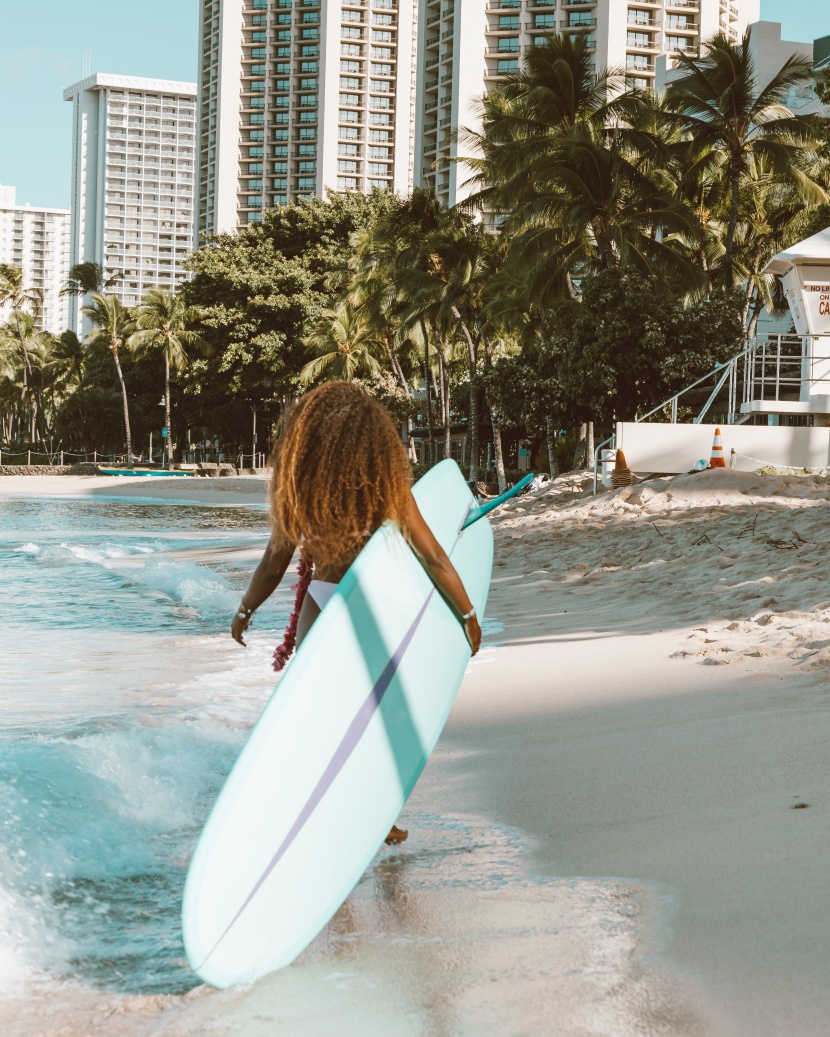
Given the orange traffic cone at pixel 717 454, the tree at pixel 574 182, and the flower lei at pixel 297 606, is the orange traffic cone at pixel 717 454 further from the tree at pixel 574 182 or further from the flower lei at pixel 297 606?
the tree at pixel 574 182

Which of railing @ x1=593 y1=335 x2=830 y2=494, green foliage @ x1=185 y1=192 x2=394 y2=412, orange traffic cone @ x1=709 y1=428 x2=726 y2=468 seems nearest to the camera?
orange traffic cone @ x1=709 y1=428 x2=726 y2=468

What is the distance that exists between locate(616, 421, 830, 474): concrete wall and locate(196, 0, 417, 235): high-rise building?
95.9 meters

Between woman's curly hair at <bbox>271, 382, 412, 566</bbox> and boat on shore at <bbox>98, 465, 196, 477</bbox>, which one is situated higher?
woman's curly hair at <bbox>271, 382, 412, 566</bbox>

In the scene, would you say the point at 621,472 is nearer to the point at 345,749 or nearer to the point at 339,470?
the point at 339,470

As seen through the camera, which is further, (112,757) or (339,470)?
(112,757)

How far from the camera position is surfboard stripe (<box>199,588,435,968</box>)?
2.37 m

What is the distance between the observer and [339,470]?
9.24 ft

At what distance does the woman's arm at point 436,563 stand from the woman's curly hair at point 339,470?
4 cm

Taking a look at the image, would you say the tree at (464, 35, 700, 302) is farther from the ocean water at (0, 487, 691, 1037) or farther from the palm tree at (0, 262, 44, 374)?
the palm tree at (0, 262, 44, 374)

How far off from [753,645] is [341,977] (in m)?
3.69

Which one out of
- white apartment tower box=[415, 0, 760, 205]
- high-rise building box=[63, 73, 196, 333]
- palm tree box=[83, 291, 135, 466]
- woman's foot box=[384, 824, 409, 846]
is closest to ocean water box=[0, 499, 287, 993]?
woman's foot box=[384, 824, 409, 846]

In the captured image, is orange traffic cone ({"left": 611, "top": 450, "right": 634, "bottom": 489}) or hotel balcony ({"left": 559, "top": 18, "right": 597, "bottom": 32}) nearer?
orange traffic cone ({"left": 611, "top": 450, "right": 634, "bottom": 489})

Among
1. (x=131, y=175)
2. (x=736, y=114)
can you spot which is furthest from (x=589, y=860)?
(x=131, y=175)

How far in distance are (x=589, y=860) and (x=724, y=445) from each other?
39.9 feet
